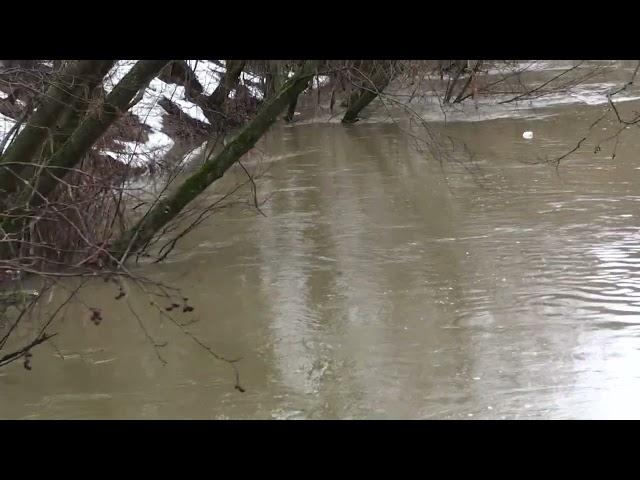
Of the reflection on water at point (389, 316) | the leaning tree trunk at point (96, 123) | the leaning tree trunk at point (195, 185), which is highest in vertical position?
the leaning tree trunk at point (96, 123)

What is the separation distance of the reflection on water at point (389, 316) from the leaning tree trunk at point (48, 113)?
145cm

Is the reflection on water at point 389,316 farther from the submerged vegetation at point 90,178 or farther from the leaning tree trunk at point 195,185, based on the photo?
the leaning tree trunk at point 195,185

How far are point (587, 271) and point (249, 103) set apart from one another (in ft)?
36.6

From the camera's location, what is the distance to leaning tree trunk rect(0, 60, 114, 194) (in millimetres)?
5672

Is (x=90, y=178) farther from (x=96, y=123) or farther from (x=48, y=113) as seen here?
(x=48, y=113)

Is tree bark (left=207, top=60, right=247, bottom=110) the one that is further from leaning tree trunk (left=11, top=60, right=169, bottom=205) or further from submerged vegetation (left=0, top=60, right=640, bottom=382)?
leaning tree trunk (left=11, top=60, right=169, bottom=205)

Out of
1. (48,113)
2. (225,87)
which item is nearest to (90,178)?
(48,113)

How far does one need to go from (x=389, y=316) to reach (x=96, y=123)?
2904 mm

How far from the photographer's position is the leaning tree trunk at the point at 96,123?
601 centimetres

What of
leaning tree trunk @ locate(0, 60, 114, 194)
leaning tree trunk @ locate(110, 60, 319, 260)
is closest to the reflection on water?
leaning tree trunk @ locate(110, 60, 319, 260)

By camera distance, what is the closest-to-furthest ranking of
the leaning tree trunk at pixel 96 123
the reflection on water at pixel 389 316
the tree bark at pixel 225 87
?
A: the reflection on water at pixel 389 316
the leaning tree trunk at pixel 96 123
the tree bark at pixel 225 87

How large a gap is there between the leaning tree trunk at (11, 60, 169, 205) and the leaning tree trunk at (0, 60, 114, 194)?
183 mm

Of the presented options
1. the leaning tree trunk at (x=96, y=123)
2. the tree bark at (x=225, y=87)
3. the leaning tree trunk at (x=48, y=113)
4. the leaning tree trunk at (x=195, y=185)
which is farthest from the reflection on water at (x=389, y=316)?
the tree bark at (x=225, y=87)
